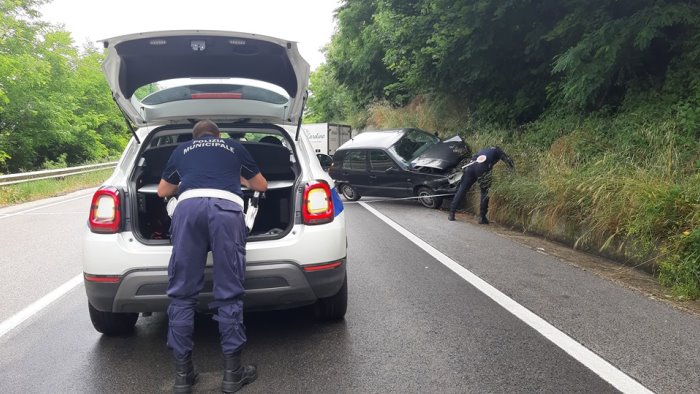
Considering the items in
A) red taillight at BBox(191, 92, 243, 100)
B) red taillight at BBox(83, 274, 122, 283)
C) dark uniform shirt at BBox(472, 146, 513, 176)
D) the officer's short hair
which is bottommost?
red taillight at BBox(83, 274, 122, 283)

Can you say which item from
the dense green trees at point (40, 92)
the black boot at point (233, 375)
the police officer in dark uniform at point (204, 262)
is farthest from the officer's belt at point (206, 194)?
the dense green trees at point (40, 92)

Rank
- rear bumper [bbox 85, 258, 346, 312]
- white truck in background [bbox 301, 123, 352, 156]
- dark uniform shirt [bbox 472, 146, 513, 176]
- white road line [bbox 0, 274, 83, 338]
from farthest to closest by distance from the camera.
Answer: white truck in background [bbox 301, 123, 352, 156]
dark uniform shirt [bbox 472, 146, 513, 176]
white road line [bbox 0, 274, 83, 338]
rear bumper [bbox 85, 258, 346, 312]

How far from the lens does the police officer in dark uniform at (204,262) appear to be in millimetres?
3088

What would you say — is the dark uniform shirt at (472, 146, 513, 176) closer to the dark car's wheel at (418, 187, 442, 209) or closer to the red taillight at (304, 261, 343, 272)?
the dark car's wheel at (418, 187, 442, 209)

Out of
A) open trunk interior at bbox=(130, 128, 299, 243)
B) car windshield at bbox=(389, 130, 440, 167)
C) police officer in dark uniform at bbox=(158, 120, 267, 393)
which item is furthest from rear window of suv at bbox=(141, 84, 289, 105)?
car windshield at bbox=(389, 130, 440, 167)

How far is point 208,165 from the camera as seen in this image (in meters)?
3.24

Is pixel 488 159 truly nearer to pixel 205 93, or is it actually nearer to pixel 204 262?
pixel 205 93

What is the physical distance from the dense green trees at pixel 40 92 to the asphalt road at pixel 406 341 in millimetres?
21678

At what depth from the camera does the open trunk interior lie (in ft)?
13.6

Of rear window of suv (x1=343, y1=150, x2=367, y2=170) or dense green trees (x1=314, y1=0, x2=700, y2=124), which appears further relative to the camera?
rear window of suv (x1=343, y1=150, x2=367, y2=170)

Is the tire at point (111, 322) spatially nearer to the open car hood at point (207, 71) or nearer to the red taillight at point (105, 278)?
the red taillight at point (105, 278)

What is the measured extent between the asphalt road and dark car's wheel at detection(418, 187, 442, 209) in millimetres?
6024

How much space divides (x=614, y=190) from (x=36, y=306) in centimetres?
703

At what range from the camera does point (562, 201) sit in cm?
784
